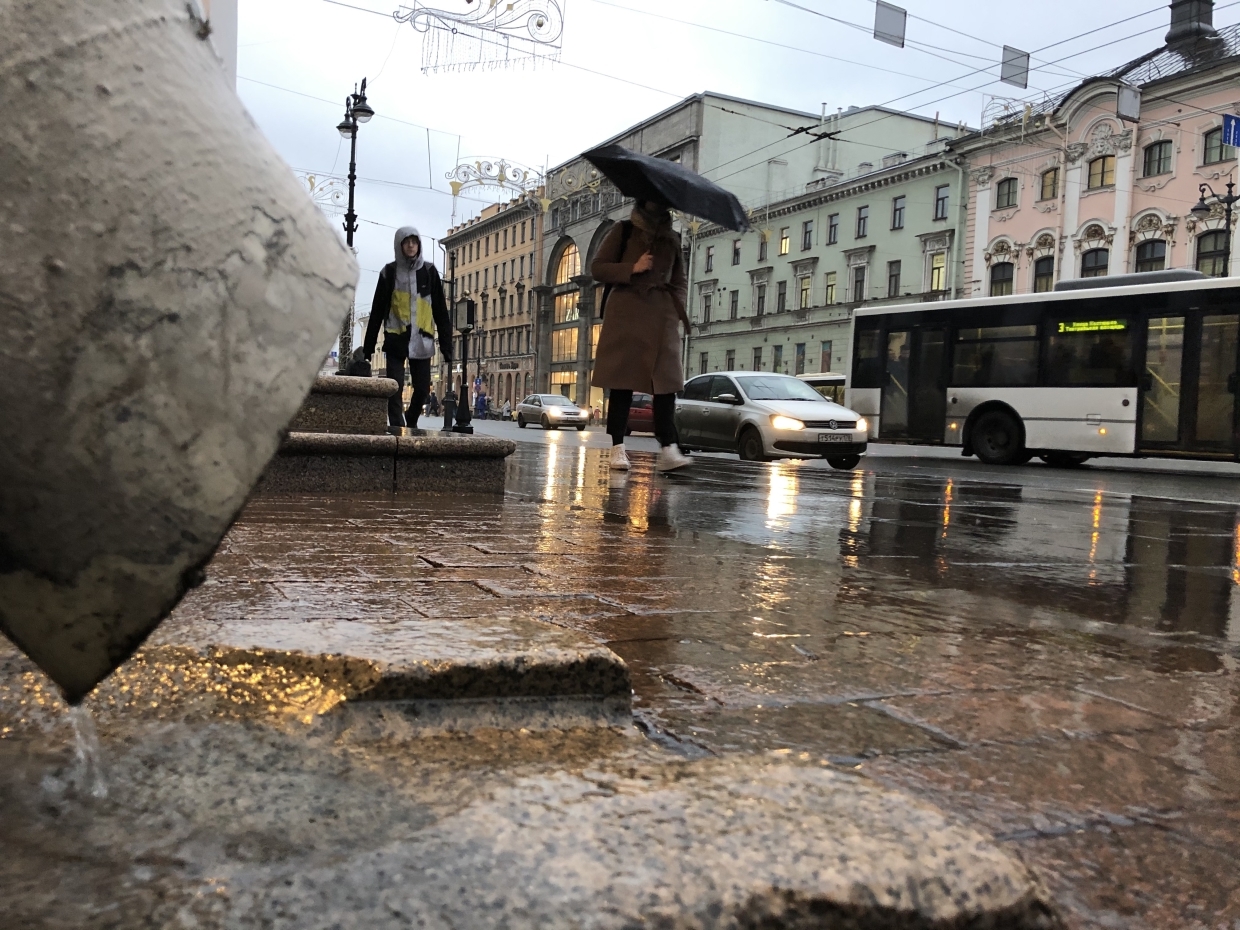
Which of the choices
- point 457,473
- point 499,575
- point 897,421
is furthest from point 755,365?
point 499,575

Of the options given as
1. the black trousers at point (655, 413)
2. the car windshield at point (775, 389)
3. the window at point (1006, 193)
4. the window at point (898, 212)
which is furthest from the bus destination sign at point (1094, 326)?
the window at point (898, 212)

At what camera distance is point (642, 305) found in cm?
773

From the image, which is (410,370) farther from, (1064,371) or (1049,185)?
(1049,185)

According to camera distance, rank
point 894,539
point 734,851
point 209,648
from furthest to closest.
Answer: point 894,539, point 209,648, point 734,851

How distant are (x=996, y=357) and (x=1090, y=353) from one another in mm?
1525

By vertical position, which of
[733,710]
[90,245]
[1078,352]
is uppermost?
[1078,352]

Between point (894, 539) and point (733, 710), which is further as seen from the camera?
point (894, 539)

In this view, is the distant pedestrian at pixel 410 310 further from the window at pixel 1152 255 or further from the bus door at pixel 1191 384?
the window at pixel 1152 255

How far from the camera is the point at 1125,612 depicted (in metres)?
3.28

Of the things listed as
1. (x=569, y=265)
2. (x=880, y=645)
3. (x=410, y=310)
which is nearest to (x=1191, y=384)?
(x=410, y=310)

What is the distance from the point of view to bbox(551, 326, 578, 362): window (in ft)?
227

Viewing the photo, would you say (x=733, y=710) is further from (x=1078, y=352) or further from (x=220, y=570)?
(x=1078, y=352)

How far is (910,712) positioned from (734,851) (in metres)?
0.94

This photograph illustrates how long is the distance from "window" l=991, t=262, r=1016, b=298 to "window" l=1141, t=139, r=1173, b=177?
215 inches
